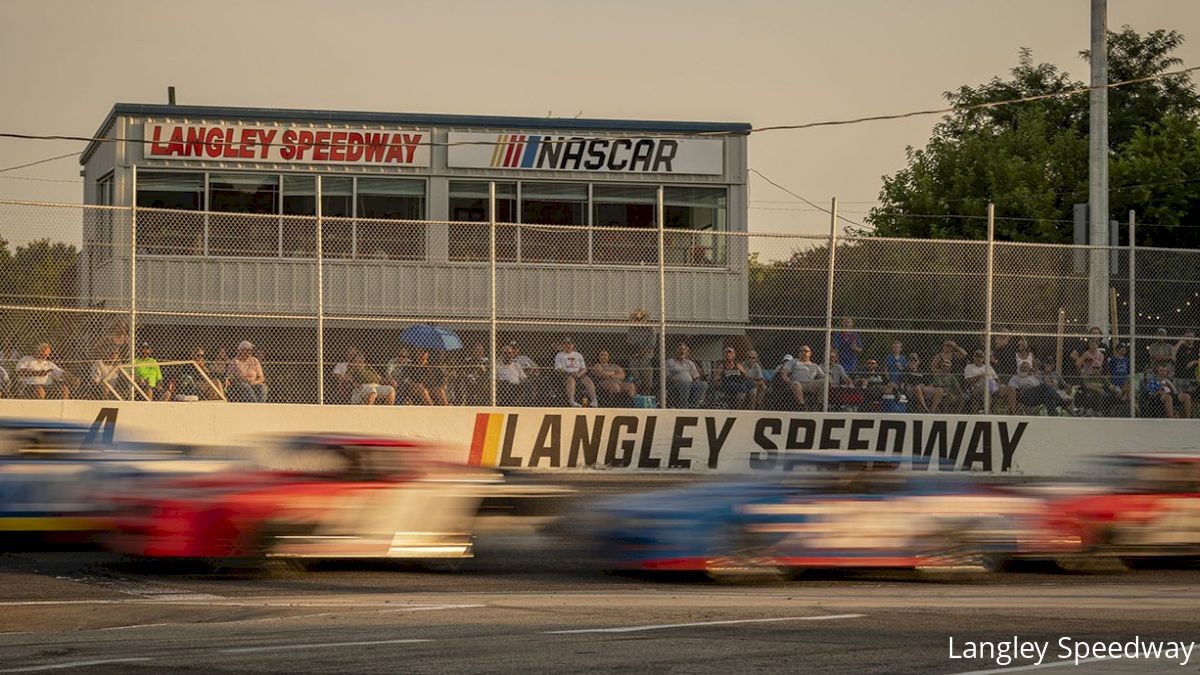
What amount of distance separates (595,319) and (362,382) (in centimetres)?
297

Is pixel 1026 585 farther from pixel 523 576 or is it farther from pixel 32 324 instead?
pixel 32 324

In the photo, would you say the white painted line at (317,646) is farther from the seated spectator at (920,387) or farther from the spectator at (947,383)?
the spectator at (947,383)

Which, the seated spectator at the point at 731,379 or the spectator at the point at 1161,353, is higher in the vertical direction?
the spectator at the point at 1161,353

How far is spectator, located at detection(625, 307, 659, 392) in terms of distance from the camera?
2061cm

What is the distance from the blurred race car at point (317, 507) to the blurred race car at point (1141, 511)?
174 inches

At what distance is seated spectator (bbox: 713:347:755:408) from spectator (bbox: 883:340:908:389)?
177 cm

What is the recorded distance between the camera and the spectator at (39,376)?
1841 centimetres

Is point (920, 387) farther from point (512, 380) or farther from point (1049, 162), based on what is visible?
point (1049, 162)

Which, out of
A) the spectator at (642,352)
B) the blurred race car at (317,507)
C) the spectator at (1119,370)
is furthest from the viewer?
the spectator at (1119,370)

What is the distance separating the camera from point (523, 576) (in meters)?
11.7

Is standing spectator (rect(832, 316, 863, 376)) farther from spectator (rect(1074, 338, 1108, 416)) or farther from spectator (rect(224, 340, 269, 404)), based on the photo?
spectator (rect(224, 340, 269, 404))

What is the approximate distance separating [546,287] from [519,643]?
12558mm
